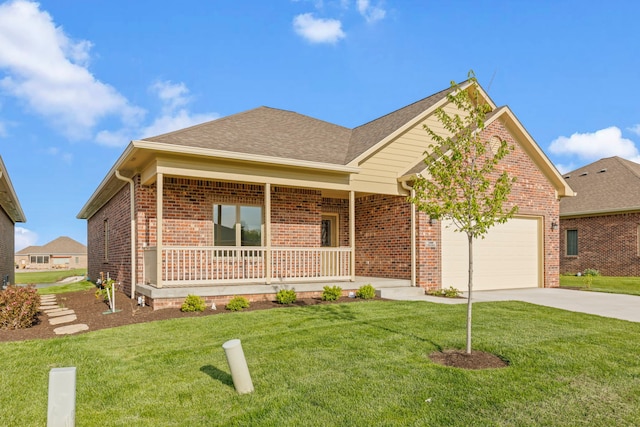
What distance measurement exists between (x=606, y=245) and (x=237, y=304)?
19.4 metres

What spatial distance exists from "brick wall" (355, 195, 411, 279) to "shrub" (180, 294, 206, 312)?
20.6ft

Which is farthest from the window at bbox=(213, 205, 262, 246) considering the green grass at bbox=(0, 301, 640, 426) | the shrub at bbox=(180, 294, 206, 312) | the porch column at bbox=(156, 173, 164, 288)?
the green grass at bbox=(0, 301, 640, 426)

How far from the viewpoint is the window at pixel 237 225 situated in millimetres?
11398

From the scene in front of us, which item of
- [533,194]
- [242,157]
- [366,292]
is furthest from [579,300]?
[242,157]

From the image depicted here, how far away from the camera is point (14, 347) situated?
21.2 ft

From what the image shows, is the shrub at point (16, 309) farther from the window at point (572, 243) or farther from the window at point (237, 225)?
the window at point (572, 243)

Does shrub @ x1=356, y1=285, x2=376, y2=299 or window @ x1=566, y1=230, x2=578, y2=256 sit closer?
shrub @ x1=356, y1=285, x2=376, y2=299

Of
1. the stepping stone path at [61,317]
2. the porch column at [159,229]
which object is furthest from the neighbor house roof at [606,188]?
the stepping stone path at [61,317]

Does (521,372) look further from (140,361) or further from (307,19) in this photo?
(307,19)

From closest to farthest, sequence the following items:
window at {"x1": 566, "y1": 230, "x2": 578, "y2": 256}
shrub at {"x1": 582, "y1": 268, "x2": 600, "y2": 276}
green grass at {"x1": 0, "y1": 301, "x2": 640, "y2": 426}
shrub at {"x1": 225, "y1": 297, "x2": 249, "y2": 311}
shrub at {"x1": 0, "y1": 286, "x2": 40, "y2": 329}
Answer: green grass at {"x1": 0, "y1": 301, "x2": 640, "y2": 426}, shrub at {"x1": 0, "y1": 286, "x2": 40, "y2": 329}, shrub at {"x1": 225, "y1": 297, "x2": 249, "y2": 311}, shrub at {"x1": 582, "y1": 268, "x2": 600, "y2": 276}, window at {"x1": 566, "y1": 230, "x2": 578, "y2": 256}

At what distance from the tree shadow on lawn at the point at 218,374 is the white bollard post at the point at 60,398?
1672 millimetres

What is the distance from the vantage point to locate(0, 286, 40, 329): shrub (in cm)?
784

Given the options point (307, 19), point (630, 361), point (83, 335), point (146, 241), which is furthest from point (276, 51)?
point (630, 361)

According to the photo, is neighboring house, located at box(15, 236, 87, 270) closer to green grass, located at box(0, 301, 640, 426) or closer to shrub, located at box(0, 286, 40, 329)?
shrub, located at box(0, 286, 40, 329)
